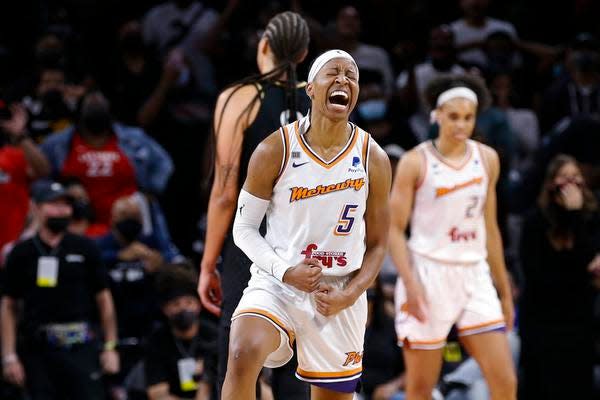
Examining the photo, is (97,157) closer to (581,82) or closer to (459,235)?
(459,235)

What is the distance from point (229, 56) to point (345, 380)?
5967 millimetres

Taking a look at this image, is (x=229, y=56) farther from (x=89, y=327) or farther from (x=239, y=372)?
(x=239, y=372)

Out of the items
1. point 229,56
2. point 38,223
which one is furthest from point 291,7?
point 38,223

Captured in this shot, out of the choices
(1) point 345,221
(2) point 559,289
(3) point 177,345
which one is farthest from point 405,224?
(3) point 177,345

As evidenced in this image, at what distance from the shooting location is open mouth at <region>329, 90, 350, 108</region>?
4.26 meters

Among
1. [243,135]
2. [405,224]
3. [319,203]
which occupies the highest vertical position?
[243,135]

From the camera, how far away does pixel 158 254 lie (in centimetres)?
840

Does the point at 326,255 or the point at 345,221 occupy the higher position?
the point at 345,221

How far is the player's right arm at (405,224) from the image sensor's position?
19.0 ft

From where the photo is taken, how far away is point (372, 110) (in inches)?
363

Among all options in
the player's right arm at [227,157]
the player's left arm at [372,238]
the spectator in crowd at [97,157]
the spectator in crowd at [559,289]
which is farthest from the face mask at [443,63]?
the player's left arm at [372,238]

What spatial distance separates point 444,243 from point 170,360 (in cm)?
Answer: 226

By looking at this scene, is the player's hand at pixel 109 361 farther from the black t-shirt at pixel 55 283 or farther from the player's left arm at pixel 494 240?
the player's left arm at pixel 494 240

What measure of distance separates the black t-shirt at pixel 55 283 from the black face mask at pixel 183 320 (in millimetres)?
764
